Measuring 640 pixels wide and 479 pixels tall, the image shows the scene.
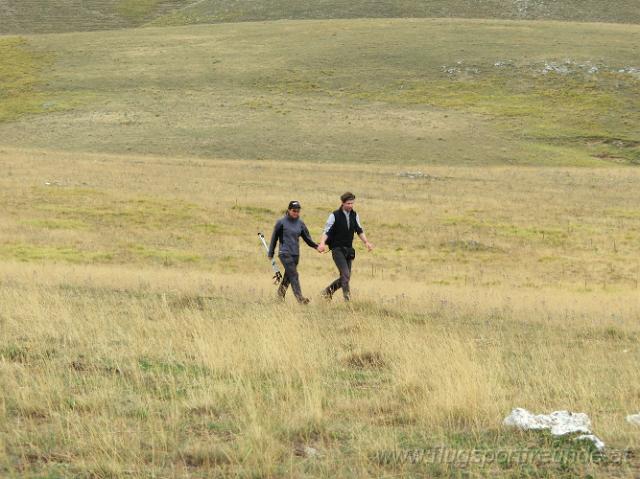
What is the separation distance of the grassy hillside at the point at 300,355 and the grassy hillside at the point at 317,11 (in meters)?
107

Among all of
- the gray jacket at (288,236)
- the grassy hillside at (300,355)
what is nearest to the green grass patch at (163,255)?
the grassy hillside at (300,355)

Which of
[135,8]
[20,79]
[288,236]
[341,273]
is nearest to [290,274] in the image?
[288,236]

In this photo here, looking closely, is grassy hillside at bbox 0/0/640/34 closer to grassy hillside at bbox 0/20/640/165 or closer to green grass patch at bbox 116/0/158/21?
green grass patch at bbox 116/0/158/21

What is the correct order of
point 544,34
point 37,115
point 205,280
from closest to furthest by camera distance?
point 205,280, point 37,115, point 544,34

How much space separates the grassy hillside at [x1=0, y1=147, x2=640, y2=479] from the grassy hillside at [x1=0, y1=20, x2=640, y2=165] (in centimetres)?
3062

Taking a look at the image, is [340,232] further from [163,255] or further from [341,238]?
[163,255]

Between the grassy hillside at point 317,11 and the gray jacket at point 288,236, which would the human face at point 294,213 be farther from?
the grassy hillside at point 317,11

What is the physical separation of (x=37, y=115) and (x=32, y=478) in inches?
2747

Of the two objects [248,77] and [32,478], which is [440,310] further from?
[248,77]

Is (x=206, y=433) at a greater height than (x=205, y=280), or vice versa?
(x=206, y=433)

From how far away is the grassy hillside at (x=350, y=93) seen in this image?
61125 mm

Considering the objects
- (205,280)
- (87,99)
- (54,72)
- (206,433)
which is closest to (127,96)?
(87,99)

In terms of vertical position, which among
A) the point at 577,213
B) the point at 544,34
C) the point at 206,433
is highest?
the point at 544,34

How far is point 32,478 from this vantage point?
5324mm
